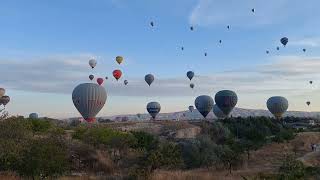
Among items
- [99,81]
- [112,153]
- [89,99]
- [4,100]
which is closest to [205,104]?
[99,81]

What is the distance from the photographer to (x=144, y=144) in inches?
2152

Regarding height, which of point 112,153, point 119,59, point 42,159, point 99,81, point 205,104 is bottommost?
point 112,153

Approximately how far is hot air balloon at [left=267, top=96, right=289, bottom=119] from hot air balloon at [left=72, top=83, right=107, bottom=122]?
68465 mm

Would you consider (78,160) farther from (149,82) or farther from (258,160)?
(149,82)

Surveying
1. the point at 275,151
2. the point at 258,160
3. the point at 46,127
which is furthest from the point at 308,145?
the point at 46,127

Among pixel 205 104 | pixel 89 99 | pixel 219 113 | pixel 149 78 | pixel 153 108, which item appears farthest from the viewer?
pixel 153 108

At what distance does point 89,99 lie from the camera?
287ft

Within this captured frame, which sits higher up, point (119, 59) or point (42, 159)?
point (119, 59)

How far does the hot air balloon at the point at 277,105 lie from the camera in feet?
465

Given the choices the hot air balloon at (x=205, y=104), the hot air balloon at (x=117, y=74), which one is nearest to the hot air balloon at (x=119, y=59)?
the hot air balloon at (x=117, y=74)

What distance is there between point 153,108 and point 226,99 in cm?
2628

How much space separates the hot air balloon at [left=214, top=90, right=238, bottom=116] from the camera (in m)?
121

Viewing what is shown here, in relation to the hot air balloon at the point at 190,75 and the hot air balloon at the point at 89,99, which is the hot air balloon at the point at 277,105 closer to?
the hot air balloon at the point at 190,75

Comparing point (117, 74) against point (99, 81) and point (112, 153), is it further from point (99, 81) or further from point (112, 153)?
point (112, 153)
